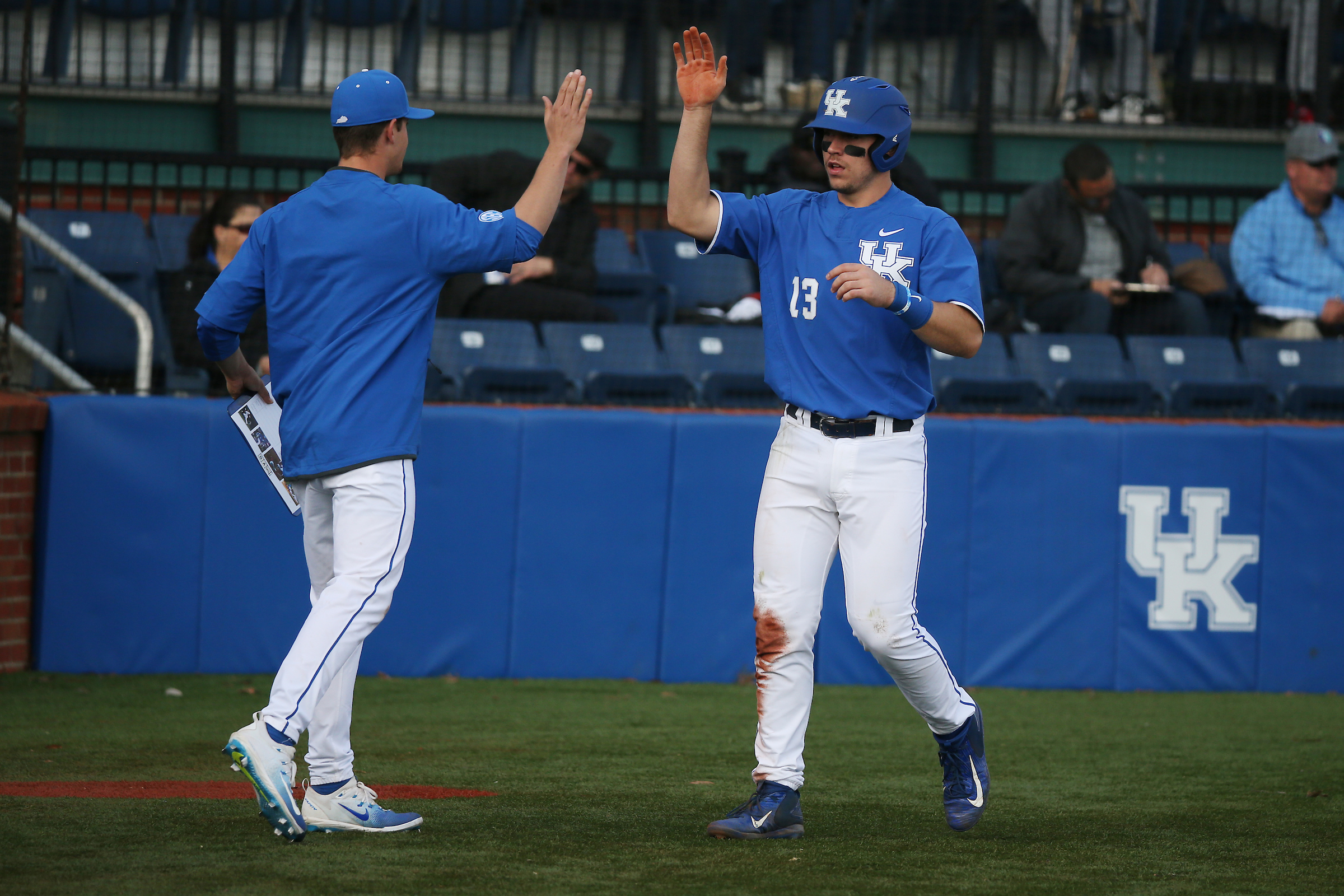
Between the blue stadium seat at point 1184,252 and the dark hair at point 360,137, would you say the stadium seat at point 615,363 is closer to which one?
the dark hair at point 360,137

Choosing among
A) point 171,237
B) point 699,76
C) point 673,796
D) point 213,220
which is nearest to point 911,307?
point 699,76

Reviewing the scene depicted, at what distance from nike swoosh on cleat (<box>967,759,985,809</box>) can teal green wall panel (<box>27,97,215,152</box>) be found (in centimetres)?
806

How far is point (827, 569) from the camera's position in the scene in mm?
4195

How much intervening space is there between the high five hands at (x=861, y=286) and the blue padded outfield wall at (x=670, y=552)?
3423mm

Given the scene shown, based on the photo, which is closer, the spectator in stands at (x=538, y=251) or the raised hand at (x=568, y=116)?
the raised hand at (x=568, y=116)

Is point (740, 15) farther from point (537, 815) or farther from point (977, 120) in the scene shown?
point (537, 815)

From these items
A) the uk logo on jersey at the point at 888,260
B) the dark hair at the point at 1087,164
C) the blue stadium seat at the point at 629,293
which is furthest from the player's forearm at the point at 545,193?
the dark hair at the point at 1087,164

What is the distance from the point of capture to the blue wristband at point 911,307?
3906 millimetres

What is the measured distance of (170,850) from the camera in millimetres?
3662

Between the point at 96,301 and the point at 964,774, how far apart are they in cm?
550

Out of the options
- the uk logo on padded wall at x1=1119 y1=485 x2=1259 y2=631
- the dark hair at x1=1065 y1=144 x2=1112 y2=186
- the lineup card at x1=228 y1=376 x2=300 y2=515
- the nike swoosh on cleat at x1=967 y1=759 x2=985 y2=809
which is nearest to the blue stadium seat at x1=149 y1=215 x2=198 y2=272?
the lineup card at x1=228 y1=376 x2=300 y2=515

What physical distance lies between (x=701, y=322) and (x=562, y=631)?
2.21 metres

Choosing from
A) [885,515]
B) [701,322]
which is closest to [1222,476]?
[701,322]

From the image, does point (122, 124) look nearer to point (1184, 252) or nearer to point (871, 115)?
point (1184, 252)
